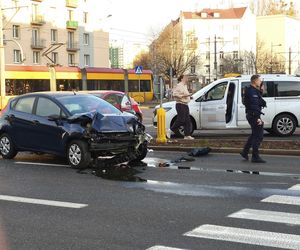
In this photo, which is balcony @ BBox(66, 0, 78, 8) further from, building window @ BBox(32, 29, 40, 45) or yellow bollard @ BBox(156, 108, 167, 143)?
yellow bollard @ BBox(156, 108, 167, 143)

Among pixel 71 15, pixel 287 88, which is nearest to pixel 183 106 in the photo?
pixel 287 88

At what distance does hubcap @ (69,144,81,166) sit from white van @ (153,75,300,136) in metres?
5.89

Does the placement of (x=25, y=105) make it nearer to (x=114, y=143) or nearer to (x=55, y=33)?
(x=114, y=143)

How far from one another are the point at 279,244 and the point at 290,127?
10844 millimetres

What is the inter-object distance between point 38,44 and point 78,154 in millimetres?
56261

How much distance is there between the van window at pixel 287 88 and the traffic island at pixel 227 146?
124 inches

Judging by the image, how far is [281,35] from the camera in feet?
379

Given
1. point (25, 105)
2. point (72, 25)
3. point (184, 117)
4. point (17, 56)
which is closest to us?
point (25, 105)

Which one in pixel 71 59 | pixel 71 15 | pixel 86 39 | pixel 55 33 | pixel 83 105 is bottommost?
pixel 83 105

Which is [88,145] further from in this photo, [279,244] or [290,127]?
[290,127]

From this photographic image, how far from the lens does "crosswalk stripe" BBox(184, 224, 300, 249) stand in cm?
521

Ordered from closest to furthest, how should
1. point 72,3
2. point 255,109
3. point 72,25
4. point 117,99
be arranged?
point 255,109, point 117,99, point 72,25, point 72,3

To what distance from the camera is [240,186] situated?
8.17 meters

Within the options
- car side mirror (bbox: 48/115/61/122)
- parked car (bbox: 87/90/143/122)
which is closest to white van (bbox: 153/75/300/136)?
parked car (bbox: 87/90/143/122)
